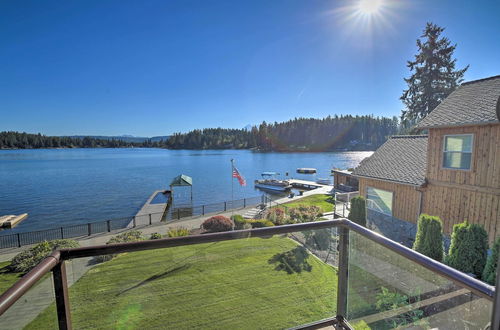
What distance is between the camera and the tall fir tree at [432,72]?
20781mm

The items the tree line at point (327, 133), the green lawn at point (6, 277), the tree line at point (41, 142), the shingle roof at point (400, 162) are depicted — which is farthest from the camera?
the tree line at point (327, 133)

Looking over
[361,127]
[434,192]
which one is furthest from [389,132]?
[434,192]

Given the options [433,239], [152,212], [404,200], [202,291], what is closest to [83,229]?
[152,212]

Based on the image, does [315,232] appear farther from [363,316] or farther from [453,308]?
[453,308]

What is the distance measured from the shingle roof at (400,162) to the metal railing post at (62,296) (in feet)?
32.1

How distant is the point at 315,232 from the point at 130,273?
1.59 metres

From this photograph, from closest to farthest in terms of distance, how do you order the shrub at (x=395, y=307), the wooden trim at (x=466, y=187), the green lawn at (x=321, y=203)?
the shrub at (x=395, y=307), the wooden trim at (x=466, y=187), the green lawn at (x=321, y=203)

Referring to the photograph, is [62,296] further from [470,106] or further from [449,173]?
[470,106]

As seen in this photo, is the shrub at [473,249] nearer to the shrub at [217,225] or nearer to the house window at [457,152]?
the house window at [457,152]

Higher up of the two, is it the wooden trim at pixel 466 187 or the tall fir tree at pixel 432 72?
the tall fir tree at pixel 432 72

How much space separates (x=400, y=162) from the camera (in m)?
10.2

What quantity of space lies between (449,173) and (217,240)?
8720mm

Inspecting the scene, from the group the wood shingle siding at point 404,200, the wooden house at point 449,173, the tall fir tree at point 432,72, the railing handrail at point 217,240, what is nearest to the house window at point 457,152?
the wooden house at point 449,173

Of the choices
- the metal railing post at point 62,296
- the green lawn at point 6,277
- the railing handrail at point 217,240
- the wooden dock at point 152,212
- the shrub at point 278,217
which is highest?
the railing handrail at point 217,240
